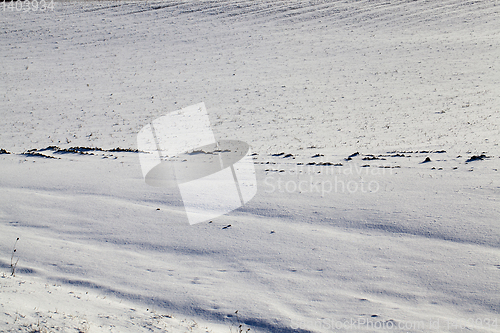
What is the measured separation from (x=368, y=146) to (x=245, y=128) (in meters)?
4.22

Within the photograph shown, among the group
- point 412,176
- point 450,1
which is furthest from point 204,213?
point 450,1

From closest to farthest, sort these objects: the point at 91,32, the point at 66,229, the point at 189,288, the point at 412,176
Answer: the point at 189,288
the point at 66,229
the point at 412,176
the point at 91,32

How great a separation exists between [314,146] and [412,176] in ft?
13.2

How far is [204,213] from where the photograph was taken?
19.4 ft

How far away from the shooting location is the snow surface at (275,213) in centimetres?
371

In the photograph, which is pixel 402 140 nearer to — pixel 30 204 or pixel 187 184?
pixel 187 184

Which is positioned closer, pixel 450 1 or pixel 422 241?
pixel 422 241

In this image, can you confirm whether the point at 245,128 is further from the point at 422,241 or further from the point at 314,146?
the point at 422,241

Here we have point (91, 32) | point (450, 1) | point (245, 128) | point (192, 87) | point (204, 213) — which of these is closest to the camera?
point (204, 213)

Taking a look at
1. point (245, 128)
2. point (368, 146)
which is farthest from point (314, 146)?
point (245, 128)

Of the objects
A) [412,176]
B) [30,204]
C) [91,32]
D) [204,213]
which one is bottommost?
[412,176]

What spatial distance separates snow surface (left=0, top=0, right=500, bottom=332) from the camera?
3.71 metres

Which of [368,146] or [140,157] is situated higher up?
[140,157]

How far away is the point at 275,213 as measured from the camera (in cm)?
586
